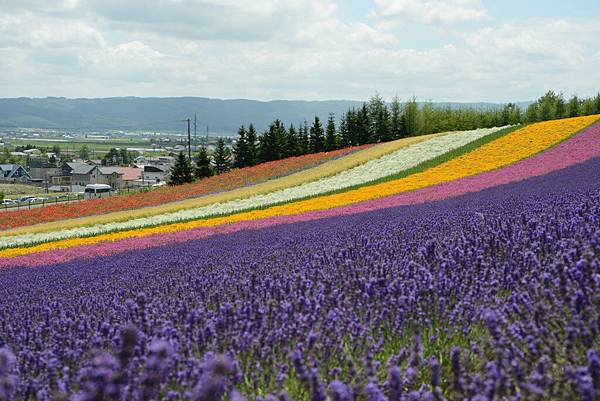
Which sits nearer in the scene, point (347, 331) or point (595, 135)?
point (347, 331)

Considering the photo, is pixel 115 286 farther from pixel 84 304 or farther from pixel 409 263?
pixel 409 263

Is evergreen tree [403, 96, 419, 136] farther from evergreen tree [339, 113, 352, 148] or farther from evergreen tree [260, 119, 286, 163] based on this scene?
evergreen tree [260, 119, 286, 163]

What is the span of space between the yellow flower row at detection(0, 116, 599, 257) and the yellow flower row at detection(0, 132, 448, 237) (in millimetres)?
8014

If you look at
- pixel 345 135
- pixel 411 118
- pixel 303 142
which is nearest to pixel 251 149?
pixel 303 142

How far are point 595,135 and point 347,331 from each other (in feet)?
126

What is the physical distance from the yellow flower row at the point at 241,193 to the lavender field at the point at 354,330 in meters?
28.8

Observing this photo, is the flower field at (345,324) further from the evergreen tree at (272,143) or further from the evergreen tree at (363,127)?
the evergreen tree at (363,127)

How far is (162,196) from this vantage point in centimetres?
4694

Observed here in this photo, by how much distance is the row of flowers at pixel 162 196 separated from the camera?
136 feet

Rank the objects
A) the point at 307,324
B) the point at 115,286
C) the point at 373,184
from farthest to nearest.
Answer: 1. the point at 373,184
2. the point at 115,286
3. the point at 307,324

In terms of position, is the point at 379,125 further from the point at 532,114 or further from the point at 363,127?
the point at 532,114

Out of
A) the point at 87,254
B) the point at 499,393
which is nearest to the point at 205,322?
the point at 499,393

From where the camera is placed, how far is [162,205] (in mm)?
42062

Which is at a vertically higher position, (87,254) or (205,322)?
(205,322)
